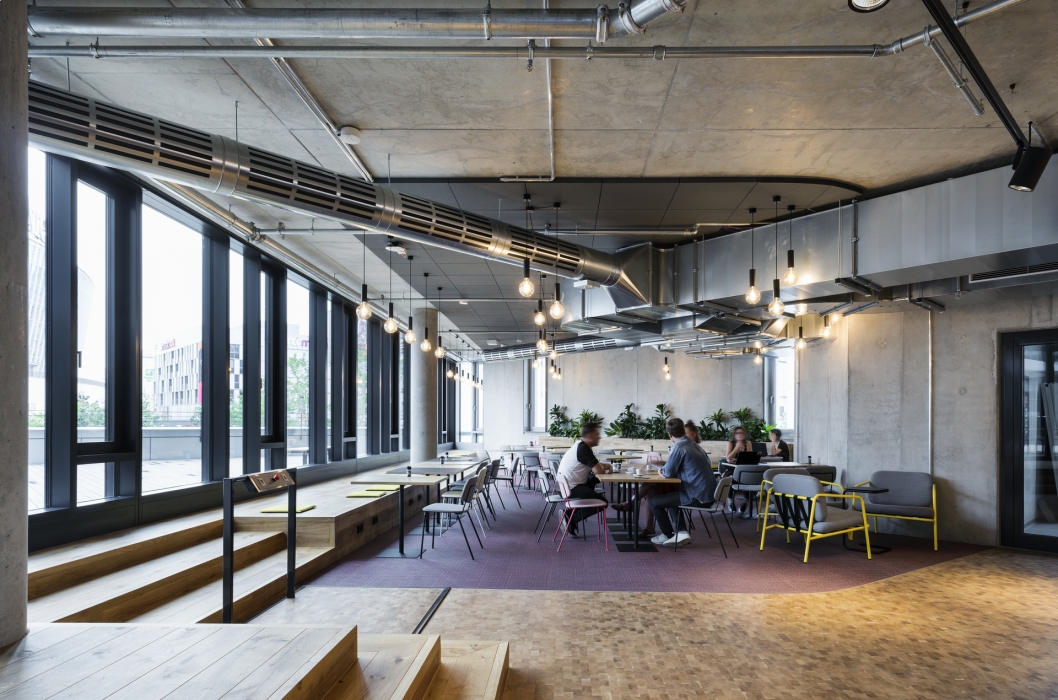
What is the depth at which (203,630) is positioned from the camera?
2.93m

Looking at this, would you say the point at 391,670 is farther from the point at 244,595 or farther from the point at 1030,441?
the point at 1030,441

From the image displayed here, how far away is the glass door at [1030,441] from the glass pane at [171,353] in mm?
9246

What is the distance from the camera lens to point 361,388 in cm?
1259

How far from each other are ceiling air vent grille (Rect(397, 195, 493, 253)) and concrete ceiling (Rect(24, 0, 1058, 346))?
53 cm

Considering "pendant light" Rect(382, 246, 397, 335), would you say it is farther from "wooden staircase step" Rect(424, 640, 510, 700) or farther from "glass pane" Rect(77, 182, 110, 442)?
"wooden staircase step" Rect(424, 640, 510, 700)

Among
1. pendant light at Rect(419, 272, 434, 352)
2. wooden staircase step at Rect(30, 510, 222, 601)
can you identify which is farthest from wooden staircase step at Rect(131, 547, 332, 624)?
pendant light at Rect(419, 272, 434, 352)

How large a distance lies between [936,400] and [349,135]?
7551 millimetres

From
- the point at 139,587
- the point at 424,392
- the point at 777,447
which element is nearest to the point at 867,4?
the point at 139,587

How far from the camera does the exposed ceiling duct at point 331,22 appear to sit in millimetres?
2809

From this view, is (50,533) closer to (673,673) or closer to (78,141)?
(78,141)

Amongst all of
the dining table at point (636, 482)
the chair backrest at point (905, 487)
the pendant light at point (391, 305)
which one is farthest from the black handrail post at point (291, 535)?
the chair backrest at point (905, 487)

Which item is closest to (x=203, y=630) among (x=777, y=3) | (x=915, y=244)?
(x=777, y=3)

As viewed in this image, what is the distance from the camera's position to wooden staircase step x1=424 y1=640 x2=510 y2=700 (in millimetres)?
3088

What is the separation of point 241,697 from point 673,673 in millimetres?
2412
